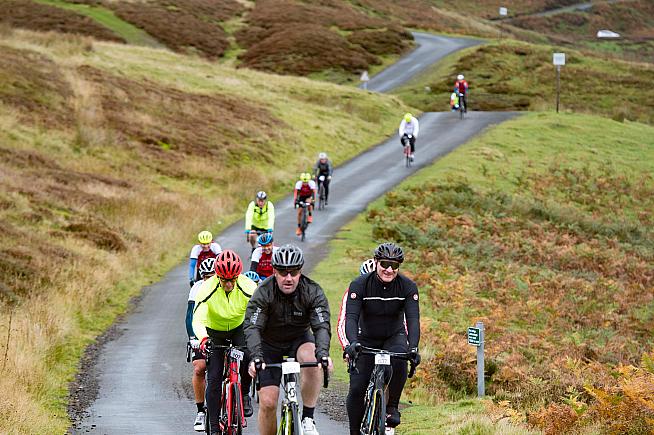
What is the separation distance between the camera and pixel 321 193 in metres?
30.6

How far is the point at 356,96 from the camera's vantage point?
177 feet

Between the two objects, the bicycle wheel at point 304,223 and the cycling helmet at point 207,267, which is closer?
the cycling helmet at point 207,267

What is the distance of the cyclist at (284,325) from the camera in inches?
333

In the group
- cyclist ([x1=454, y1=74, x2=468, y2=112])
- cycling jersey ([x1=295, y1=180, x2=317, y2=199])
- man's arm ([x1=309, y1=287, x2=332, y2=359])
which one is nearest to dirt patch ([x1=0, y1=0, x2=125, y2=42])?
cyclist ([x1=454, y1=74, x2=468, y2=112])

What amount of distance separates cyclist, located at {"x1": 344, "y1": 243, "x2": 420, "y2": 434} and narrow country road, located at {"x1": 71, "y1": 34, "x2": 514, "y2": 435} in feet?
6.36

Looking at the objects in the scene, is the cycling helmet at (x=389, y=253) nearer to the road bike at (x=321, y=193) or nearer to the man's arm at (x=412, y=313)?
the man's arm at (x=412, y=313)

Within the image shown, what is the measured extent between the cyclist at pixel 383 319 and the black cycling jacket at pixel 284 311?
55cm

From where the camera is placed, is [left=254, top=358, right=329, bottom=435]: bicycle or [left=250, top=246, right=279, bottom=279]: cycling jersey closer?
[left=254, top=358, right=329, bottom=435]: bicycle

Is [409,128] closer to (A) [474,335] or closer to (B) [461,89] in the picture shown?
(B) [461,89]

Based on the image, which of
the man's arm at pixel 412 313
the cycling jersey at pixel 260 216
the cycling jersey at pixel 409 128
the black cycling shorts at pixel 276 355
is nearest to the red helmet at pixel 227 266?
the black cycling shorts at pixel 276 355

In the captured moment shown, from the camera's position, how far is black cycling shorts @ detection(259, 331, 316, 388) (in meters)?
8.57

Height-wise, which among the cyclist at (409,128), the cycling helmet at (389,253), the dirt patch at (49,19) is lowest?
the cycling helmet at (389,253)

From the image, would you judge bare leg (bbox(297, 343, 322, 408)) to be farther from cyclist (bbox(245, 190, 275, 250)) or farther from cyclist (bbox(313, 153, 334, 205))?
cyclist (bbox(313, 153, 334, 205))

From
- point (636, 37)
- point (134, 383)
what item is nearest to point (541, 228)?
point (134, 383)
